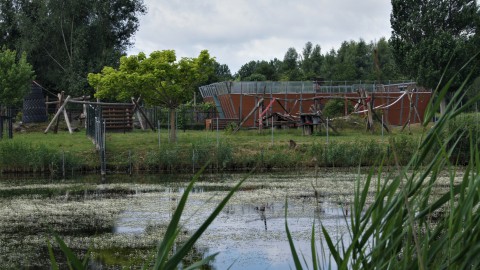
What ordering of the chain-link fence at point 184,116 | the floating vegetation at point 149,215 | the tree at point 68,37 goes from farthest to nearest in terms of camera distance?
the tree at point 68,37, the chain-link fence at point 184,116, the floating vegetation at point 149,215

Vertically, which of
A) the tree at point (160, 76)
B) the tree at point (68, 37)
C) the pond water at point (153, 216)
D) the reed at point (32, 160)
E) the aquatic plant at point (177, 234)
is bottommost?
the pond water at point (153, 216)

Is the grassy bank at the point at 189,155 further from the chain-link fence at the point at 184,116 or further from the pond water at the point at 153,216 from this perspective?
the chain-link fence at the point at 184,116

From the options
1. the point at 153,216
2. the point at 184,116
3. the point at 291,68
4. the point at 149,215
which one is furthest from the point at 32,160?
the point at 291,68

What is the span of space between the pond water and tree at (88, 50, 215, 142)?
6.89m

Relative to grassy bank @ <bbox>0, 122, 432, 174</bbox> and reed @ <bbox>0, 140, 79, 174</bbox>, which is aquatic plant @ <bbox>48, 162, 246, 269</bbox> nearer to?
grassy bank @ <bbox>0, 122, 432, 174</bbox>

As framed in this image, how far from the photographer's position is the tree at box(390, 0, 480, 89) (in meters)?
51.6

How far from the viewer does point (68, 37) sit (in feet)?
188

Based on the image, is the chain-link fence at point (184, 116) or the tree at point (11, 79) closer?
the tree at point (11, 79)

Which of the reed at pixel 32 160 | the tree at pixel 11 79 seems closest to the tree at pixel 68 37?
the tree at pixel 11 79

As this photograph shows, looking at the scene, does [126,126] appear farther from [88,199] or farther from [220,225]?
[220,225]

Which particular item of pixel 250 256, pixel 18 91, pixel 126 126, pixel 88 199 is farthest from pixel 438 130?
pixel 18 91

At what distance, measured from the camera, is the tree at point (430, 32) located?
169 ft

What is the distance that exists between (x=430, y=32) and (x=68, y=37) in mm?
25064

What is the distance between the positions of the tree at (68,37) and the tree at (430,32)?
19.6 metres
